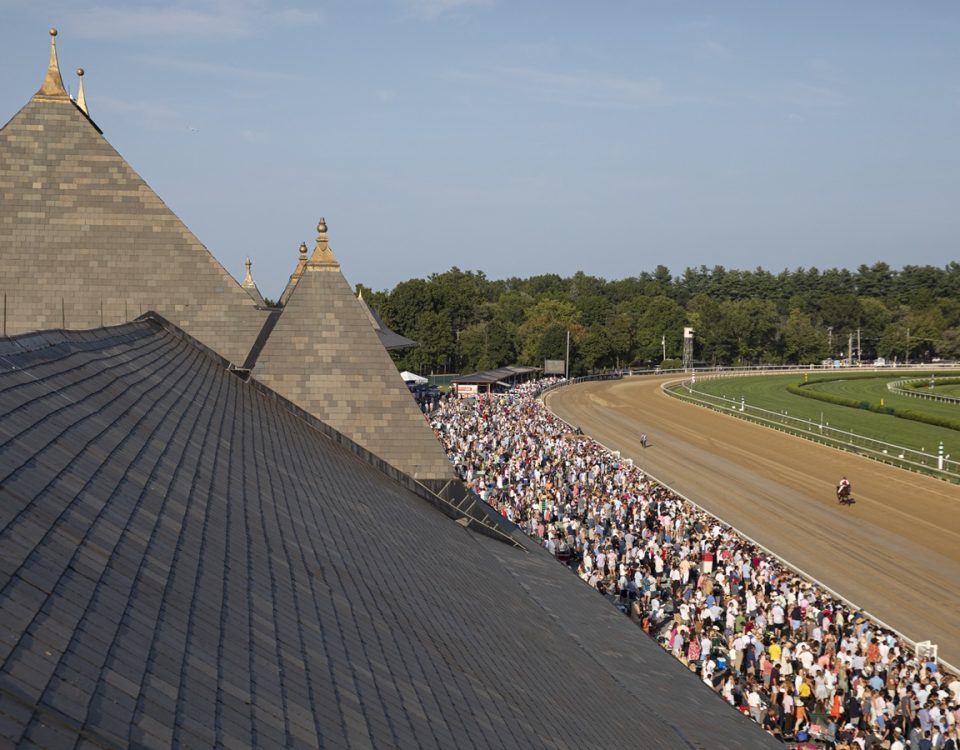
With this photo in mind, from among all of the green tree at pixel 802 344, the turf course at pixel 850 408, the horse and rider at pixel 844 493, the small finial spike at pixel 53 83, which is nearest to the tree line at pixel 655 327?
the green tree at pixel 802 344

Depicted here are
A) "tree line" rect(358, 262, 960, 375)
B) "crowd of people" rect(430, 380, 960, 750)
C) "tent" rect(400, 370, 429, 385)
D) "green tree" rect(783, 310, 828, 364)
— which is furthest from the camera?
"green tree" rect(783, 310, 828, 364)

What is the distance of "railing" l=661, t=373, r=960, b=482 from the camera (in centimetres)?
4994

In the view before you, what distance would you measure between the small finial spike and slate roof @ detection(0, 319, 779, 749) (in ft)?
23.0

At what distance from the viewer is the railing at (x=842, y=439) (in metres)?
49.9

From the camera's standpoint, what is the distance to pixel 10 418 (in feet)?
22.1

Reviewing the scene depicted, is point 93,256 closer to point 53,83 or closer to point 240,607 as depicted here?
point 53,83

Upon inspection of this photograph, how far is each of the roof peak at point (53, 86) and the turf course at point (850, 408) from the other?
4698 cm

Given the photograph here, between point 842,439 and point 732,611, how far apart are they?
4037 cm

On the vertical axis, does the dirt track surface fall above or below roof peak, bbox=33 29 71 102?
below

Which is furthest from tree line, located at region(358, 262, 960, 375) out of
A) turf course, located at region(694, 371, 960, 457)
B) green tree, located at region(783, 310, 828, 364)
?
turf course, located at region(694, 371, 960, 457)

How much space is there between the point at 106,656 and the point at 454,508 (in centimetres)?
1168

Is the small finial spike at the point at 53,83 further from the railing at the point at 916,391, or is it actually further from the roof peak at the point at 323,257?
the railing at the point at 916,391

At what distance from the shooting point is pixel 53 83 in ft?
61.7

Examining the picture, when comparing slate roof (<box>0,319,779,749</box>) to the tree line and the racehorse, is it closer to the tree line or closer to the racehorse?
the racehorse
